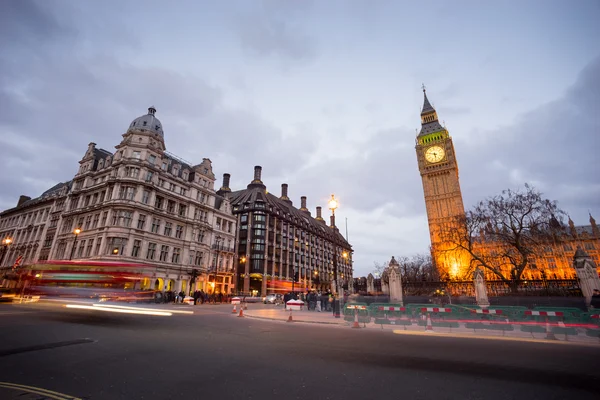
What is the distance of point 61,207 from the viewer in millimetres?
47781

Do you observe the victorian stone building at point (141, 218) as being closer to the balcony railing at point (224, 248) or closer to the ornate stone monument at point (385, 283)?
the balcony railing at point (224, 248)

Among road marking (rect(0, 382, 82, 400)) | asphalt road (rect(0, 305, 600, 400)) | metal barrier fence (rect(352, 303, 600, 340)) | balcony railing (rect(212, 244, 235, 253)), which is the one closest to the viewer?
road marking (rect(0, 382, 82, 400))

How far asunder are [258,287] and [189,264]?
2319 centimetres

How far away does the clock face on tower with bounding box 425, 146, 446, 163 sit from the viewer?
76.3 metres

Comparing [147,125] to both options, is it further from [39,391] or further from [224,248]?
[39,391]

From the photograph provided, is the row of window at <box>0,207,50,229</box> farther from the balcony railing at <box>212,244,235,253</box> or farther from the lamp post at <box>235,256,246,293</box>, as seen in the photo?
the lamp post at <box>235,256,246,293</box>

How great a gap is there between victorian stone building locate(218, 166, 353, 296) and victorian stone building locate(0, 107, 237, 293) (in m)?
10.5

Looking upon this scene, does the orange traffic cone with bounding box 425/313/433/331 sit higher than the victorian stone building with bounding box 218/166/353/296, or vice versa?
the victorian stone building with bounding box 218/166/353/296

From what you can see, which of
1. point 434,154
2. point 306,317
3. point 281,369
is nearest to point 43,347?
point 281,369

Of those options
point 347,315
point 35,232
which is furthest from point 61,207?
point 347,315

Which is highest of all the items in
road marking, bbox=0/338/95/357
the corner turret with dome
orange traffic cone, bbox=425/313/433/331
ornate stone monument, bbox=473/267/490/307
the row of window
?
the corner turret with dome

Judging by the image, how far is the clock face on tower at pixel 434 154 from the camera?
76.3 metres

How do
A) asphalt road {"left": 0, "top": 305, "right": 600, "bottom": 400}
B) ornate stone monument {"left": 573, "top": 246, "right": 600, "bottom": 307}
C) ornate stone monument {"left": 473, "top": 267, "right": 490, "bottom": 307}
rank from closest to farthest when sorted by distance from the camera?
asphalt road {"left": 0, "top": 305, "right": 600, "bottom": 400}, ornate stone monument {"left": 573, "top": 246, "right": 600, "bottom": 307}, ornate stone monument {"left": 473, "top": 267, "right": 490, "bottom": 307}

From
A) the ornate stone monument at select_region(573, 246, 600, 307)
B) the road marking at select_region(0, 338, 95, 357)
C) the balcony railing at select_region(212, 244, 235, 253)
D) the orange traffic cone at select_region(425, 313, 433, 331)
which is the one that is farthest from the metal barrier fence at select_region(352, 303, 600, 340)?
the balcony railing at select_region(212, 244, 235, 253)
